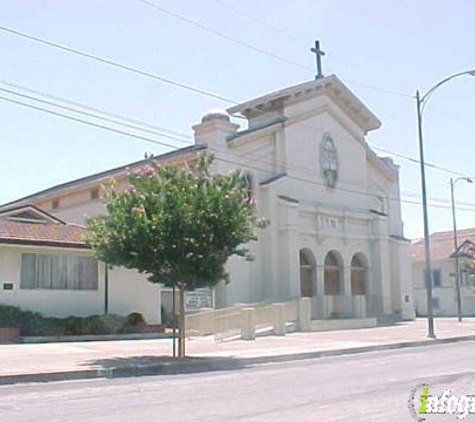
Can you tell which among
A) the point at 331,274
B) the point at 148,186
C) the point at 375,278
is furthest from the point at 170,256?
the point at 375,278

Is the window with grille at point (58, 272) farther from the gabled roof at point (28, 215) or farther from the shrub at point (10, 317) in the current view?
the gabled roof at point (28, 215)

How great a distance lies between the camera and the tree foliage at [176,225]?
20.2 m

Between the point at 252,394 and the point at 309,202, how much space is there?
28.7 metres

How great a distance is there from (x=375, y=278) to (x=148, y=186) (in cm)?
2764

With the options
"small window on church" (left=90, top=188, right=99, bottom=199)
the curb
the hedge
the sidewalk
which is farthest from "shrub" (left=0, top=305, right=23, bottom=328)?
"small window on church" (left=90, top=188, right=99, bottom=199)

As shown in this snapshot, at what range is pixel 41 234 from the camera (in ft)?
94.9

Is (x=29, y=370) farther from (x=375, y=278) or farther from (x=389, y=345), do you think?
(x=375, y=278)

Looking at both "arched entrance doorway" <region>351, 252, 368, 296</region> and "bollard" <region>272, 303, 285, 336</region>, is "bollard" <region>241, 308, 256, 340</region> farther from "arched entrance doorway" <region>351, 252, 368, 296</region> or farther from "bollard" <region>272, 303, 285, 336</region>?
"arched entrance doorway" <region>351, 252, 368, 296</region>

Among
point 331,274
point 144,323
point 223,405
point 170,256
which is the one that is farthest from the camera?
point 331,274

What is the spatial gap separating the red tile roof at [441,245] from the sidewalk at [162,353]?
3336 cm

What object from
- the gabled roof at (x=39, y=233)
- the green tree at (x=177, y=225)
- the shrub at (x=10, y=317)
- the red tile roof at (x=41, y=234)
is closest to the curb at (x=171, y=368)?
the green tree at (x=177, y=225)

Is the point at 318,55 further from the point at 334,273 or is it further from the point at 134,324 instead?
the point at 134,324

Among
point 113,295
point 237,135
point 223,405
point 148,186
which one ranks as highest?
point 237,135

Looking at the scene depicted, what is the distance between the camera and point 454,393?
12172 millimetres
